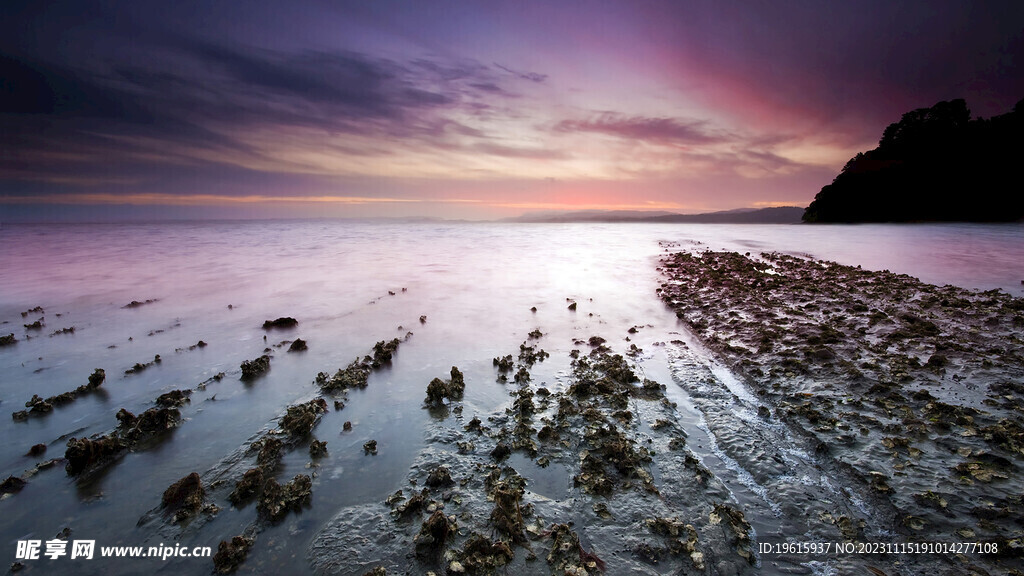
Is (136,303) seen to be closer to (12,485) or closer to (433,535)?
(12,485)

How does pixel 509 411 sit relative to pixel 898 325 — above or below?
below

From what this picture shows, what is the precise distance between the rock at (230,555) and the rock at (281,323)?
695 centimetres

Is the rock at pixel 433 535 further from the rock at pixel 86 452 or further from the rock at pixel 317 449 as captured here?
the rock at pixel 86 452

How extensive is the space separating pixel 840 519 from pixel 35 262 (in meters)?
36.5

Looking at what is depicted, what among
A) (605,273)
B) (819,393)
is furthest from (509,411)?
(605,273)

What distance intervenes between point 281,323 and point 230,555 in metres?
7.24

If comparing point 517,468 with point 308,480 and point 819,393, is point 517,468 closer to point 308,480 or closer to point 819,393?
point 308,480

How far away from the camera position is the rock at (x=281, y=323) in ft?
30.5

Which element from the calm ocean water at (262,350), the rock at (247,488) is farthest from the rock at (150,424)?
the rock at (247,488)

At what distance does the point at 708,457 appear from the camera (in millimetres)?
4277

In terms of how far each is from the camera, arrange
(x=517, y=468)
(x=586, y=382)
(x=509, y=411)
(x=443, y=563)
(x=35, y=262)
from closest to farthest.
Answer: (x=443, y=563), (x=517, y=468), (x=509, y=411), (x=586, y=382), (x=35, y=262)

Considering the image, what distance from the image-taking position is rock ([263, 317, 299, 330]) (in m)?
9.28

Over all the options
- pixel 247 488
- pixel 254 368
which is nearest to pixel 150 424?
pixel 254 368

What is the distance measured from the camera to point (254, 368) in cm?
671
